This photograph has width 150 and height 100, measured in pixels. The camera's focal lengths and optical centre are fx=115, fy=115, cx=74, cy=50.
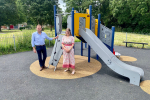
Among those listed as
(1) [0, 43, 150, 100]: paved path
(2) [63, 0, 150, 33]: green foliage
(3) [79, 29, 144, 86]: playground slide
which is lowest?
(1) [0, 43, 150, 100]: paved path

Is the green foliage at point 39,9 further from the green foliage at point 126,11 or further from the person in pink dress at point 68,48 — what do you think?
the person in pink dress at point 68,48

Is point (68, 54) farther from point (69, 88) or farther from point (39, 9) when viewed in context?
point (39, 9)

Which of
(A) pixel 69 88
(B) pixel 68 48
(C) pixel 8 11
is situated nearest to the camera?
(A) pixel 69 88

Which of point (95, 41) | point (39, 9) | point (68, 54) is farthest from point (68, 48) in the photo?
point (39, 9)

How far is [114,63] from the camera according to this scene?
4.07 metres

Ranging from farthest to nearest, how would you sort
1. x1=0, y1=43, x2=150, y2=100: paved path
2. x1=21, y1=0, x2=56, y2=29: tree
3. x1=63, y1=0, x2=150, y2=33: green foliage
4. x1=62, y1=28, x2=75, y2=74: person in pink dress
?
x1=21, y1=0, x2=56, y2=29: tree → x1=63, y1=0, x2=150, y2=33: green foliage → x1=62, y1=28, x2=75, y2=74: person in pink dress → x1=0, y1=43, x2=150, y2=100: paved path

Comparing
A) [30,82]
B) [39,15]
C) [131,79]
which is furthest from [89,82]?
[39,15]

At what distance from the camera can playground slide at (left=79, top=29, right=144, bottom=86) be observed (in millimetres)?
3627

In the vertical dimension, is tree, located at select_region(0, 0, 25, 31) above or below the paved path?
above

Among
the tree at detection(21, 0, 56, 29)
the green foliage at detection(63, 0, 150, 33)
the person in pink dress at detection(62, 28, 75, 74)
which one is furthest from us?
the tree at detection(21, 0, 56, 29)

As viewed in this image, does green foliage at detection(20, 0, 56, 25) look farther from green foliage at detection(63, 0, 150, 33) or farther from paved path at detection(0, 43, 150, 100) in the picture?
paved path at detection(0, 43, 150, 100)

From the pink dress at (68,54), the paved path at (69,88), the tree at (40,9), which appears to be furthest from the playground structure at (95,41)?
the tree at (40,9)

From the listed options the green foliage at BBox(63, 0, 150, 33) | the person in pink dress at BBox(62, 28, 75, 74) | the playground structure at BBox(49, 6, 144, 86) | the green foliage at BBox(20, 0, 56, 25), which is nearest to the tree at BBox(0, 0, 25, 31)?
the green foliage at BBox(20, 0, 56, 25)

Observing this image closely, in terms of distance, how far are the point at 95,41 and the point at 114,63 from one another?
121cm
